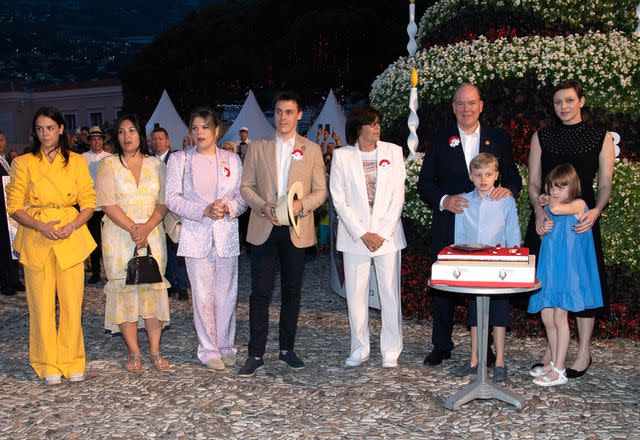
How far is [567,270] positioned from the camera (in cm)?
625

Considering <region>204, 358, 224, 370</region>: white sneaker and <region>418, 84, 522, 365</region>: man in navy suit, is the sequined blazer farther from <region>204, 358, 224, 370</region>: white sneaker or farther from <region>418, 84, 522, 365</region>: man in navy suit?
<region>418, 84, 522, 365</region>: man in navy suit

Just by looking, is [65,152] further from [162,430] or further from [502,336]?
[502,336]

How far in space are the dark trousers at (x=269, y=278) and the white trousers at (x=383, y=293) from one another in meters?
0.44

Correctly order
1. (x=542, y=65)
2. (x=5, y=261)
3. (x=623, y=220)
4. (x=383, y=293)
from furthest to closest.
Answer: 1. (x=5, y=261)
2. (x=542, y=65)
3. (x=623, y=220)
4. (x=383, y=293)

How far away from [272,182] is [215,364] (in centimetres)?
155

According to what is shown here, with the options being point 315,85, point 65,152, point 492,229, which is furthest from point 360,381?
point 315,85

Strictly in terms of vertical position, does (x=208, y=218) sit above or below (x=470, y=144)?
below

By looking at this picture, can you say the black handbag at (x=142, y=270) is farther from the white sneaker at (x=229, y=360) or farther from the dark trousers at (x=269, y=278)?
the white sneaker at (x=229, y=360)

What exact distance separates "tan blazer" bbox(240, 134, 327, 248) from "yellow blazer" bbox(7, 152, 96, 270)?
1.31 meters

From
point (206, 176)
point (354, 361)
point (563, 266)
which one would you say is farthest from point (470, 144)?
point (206, 176)

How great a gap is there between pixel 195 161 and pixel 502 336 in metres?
2.78

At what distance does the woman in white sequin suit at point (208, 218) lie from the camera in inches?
262

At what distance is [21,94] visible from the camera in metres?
50.3

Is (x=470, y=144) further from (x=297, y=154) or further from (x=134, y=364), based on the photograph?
(x=134, y=364)
